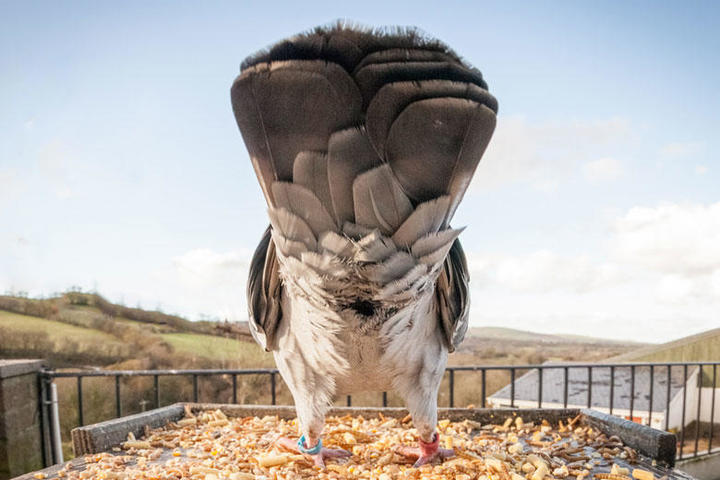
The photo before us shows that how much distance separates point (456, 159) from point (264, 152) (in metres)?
0.60

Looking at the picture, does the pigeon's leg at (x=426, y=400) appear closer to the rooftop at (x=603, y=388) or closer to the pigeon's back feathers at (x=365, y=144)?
the pigeon's back feathers at (x=365, y=144)

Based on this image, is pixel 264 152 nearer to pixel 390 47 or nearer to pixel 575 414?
pixel 390 47

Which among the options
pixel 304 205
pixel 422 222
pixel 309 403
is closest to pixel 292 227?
pixel 304 205

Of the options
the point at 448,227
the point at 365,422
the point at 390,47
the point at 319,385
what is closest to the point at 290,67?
the point at 390,47

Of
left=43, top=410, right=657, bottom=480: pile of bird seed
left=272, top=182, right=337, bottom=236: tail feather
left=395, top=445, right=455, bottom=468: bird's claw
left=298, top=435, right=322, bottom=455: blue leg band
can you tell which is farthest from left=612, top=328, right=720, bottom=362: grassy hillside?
left=272, top=182, right=337, bottom=236: tail feather

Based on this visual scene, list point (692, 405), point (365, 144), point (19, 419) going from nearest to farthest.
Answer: point (365, 144) → point (19, 419) → point (692, 405)

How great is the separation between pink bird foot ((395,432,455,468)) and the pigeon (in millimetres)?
641

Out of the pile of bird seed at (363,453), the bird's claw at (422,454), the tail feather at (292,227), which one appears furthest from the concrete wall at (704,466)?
the tail feather at (292,227)

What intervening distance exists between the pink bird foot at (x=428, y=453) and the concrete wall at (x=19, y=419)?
3.58 metres

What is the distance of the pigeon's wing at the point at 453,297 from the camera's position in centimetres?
205

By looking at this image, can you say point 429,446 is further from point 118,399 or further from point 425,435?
point 118,399

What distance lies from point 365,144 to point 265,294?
107 centimetres

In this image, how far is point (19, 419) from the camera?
3.89 metres

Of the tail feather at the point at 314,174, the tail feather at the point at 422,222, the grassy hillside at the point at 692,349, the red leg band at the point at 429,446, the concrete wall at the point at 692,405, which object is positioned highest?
A: the tail feather at the point at 314,174
